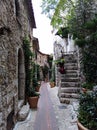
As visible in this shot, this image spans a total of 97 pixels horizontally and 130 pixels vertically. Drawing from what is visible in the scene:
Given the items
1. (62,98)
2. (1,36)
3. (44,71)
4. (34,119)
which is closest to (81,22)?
(62,98)

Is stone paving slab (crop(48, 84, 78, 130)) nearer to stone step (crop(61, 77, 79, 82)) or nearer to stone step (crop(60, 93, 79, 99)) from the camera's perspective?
stone step (crop(60, 93, 79, 99))

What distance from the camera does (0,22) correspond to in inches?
161

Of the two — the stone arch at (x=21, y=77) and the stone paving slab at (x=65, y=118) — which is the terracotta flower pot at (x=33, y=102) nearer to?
the stone arch at (x=21, y=77)

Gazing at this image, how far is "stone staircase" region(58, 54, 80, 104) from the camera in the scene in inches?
355

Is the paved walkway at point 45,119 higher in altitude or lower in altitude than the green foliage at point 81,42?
lower

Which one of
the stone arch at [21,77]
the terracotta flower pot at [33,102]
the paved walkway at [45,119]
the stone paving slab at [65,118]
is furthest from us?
the terracotta flower pot at [33,102]

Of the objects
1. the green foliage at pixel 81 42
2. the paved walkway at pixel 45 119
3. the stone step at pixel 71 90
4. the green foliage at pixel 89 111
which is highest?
the green foliage at pixel 81 42

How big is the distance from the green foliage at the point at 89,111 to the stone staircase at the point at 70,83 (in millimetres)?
4277

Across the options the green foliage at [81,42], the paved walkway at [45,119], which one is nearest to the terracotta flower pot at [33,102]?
the paved walkway at [45,119]

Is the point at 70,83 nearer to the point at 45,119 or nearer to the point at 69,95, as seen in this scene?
the point at 69,95

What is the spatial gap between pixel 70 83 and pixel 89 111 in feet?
19.0

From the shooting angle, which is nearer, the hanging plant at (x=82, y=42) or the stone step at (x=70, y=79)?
the hanging plant at (x=82, y=42)

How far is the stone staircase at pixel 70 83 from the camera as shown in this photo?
9.02 metres

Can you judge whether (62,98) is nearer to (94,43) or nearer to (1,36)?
(94,43)
